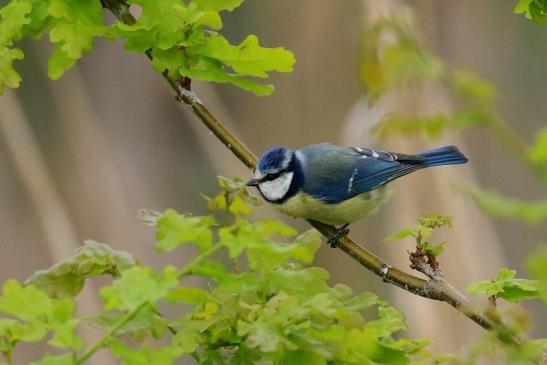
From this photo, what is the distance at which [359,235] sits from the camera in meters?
4.08

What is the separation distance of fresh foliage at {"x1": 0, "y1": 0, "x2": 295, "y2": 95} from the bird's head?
0.55 metres

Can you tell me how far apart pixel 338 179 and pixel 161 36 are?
0.99m

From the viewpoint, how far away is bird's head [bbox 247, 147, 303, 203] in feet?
6.13

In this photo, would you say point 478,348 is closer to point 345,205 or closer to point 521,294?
point 521,294

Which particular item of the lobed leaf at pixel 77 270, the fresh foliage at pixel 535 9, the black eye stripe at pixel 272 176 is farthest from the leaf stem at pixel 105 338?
the black eye stripe at pixel 272 176

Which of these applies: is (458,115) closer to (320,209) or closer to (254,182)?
(254,182)

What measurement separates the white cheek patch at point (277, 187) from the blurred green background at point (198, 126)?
4.60 ft

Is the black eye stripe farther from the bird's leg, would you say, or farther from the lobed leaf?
the lobed leaf

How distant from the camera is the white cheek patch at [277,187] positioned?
6.42 feet

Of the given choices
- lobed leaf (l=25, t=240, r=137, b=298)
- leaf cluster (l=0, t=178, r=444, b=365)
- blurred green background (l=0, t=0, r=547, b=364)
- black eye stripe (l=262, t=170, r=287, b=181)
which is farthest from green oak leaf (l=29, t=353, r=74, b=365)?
blurred green background (l=0, t=0, r=547, b=364)

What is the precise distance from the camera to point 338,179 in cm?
214

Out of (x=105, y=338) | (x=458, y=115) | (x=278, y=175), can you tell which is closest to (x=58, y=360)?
(x=105, y=338)

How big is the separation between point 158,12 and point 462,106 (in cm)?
63

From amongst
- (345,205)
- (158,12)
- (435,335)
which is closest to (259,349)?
(158,12)
